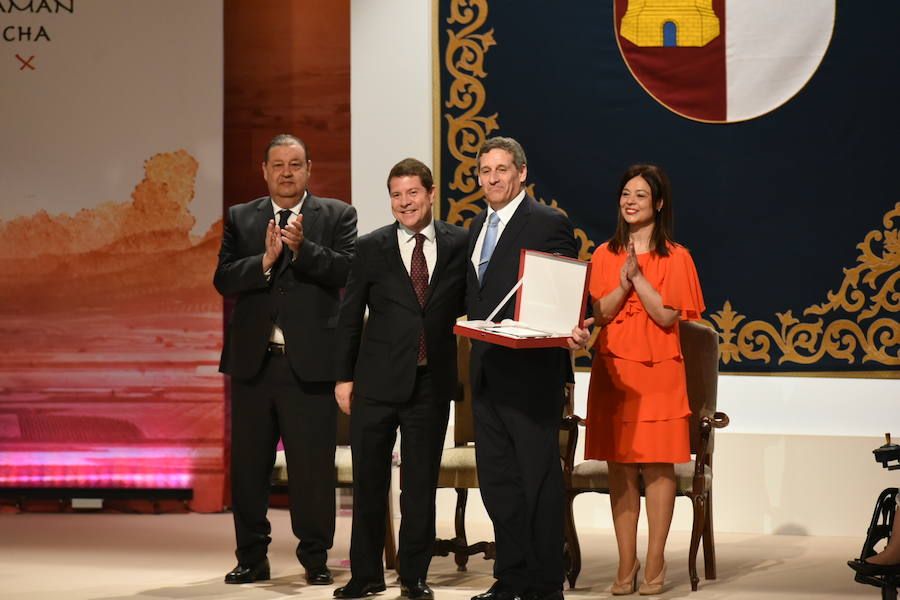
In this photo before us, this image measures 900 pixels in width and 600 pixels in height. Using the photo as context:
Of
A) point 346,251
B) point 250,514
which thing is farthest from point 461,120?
point 250,514

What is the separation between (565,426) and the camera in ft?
16.4

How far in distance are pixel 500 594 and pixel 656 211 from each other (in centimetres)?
157

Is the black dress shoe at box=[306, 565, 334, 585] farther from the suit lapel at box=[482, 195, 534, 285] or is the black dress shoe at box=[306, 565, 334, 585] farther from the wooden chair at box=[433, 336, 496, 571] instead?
the suit lapel at box=[482, 195, 534, 285]

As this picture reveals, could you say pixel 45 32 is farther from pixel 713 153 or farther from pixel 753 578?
pixel 753 578

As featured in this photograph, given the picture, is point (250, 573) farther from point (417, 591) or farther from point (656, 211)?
point (656, 211)

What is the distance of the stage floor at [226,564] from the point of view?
4730 millimetres

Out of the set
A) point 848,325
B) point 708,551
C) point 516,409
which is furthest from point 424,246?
point 848,325

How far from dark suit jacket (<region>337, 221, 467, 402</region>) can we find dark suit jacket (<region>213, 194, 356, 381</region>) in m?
0.29

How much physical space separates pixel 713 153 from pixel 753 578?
89.5 inches

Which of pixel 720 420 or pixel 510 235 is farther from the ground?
pixel 510 235

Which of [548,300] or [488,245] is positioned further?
[488,245]

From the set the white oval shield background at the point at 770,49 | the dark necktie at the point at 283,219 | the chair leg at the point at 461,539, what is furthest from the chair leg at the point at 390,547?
the white oval shield background at the point at 770,49

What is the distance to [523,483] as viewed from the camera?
14.1ft

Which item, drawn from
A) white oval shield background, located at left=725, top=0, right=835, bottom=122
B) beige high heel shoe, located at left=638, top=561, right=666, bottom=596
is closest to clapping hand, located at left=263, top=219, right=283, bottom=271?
beige high heel shoe, located at left=638, top=561, right=666, bottom=596
